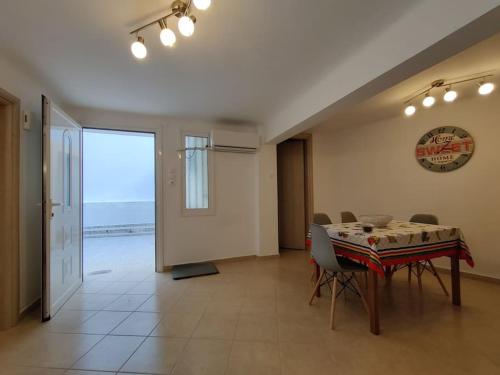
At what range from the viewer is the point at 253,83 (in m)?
2.46

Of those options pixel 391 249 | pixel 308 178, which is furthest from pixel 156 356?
pixel 308 178

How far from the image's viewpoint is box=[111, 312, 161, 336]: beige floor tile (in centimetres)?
189

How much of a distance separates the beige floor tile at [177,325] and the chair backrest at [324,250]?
4.15ft

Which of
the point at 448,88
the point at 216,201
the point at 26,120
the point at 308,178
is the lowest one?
the point at 216,201

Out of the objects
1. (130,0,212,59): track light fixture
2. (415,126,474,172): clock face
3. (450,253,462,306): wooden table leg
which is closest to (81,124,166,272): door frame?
(130,0,212,59): track light fixture

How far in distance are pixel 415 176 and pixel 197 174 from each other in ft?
11.3

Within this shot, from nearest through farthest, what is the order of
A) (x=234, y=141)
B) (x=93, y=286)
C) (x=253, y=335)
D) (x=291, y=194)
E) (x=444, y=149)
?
1. (x=253, y=335)
2. (x=93, y=286)
3. (x=444, y=149)
4. (x=234, y=141)
5. (x=291, y=194)

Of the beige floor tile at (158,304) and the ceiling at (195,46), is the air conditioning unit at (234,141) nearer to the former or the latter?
the ceiling at (195,46)

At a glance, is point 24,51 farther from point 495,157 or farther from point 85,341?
point 495,157

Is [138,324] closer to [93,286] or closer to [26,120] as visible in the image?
[93,286]

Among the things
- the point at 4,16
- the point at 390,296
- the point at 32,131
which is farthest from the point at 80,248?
the point at 390,296

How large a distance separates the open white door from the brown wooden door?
343 centimetres

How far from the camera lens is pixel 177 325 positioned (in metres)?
1.97

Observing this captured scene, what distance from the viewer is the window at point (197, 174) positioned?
144 inches
